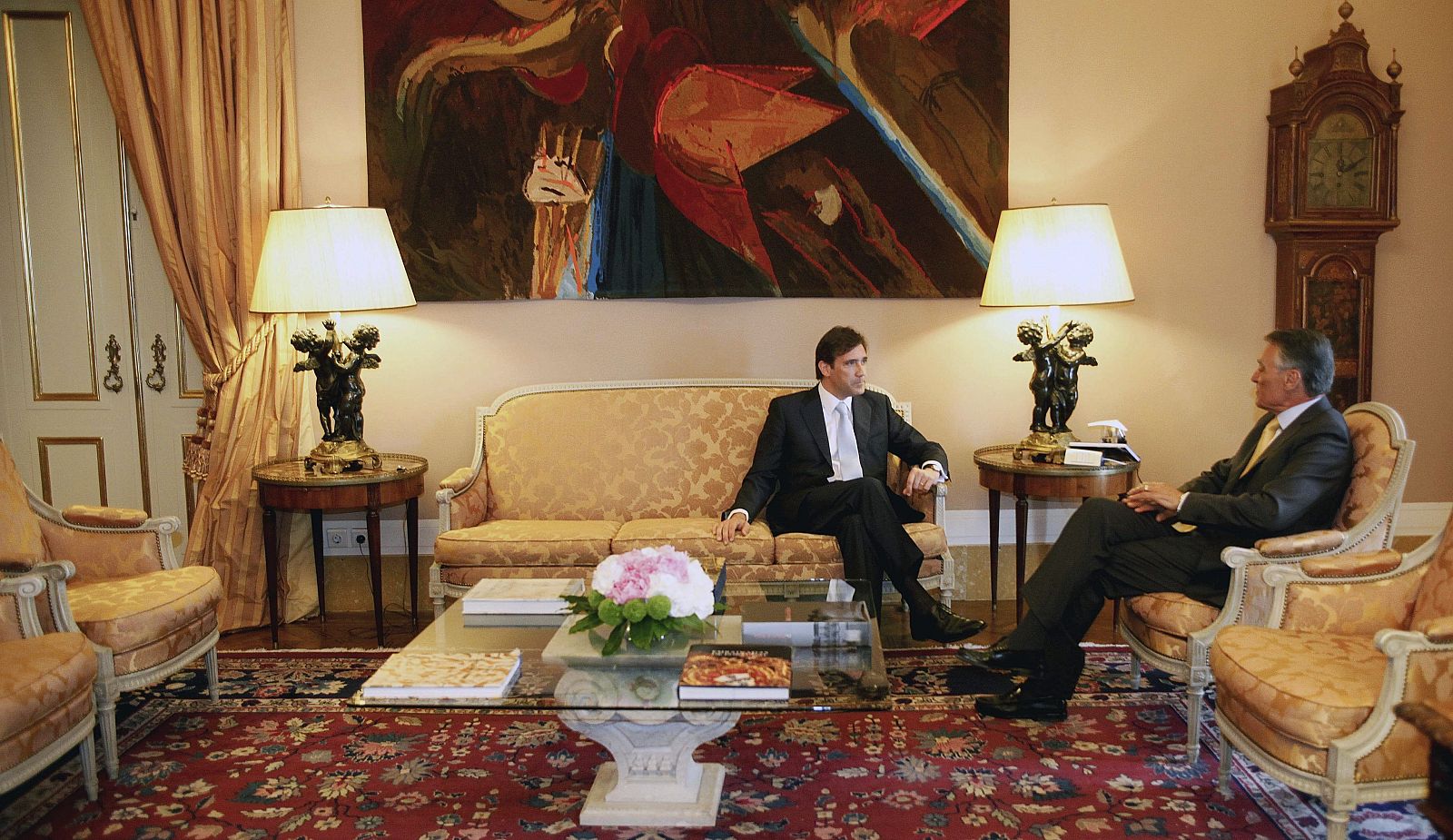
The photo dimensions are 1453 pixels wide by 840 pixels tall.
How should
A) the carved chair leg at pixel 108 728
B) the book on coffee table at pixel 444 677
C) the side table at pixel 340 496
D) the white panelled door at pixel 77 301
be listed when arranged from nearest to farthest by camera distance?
the book on coffee table at pixel 444 677 → the carved chair leg at pixel 108 728 → the side table at pixel 340 496 → the white panelled door at pixel 77 301

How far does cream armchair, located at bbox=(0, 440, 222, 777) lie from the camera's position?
123 inches

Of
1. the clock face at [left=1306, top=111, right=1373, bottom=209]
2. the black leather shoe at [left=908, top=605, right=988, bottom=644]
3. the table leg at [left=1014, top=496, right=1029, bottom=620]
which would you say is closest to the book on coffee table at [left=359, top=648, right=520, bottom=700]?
the black leather shoe at [left=908, top=605, right=988, bottom=644]

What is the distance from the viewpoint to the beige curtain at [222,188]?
4559 millimetres

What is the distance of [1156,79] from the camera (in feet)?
15.9

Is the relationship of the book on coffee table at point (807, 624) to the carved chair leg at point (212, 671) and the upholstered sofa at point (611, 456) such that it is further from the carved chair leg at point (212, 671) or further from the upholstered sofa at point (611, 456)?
the carved chair leg at point (212, 671)

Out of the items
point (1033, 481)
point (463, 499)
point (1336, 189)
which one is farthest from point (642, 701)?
point (1336, 189)

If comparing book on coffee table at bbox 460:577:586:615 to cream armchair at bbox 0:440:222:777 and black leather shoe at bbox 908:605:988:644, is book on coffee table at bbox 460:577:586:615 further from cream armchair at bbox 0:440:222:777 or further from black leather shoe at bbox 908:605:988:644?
black leather shoe at bbox 908:605:988:644

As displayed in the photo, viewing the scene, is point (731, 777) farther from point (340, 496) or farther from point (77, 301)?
point (77, 301)

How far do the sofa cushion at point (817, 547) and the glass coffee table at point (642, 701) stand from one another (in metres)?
0.95

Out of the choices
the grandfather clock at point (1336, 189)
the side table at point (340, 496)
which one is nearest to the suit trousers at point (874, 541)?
the side table at point (340, 496)

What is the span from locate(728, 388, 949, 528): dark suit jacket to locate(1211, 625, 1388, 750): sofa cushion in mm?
1560

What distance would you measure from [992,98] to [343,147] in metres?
2.80

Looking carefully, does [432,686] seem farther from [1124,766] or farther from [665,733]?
[1124,766]

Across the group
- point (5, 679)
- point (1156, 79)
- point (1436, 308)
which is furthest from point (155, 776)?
point (1436, 308)
